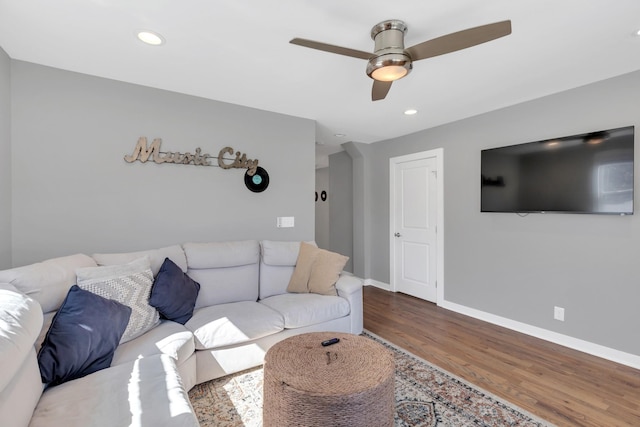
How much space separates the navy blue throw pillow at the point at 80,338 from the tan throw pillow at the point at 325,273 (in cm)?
162

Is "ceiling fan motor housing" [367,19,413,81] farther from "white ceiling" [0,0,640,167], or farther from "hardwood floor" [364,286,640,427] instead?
"hardwood floor" [364,286,640,427]

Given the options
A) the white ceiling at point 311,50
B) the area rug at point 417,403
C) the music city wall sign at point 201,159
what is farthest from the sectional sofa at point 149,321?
the white ceiling at point 311,50

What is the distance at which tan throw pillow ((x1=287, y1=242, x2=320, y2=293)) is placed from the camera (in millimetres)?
2982

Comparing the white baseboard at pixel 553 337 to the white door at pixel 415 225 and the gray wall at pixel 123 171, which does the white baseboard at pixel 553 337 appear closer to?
the white door at pixel 415 225

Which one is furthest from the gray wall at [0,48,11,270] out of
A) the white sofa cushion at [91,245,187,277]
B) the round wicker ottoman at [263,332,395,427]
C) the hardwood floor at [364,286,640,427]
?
the hardwood floor at [364,286,640,427]

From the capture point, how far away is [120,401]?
4.21 feet

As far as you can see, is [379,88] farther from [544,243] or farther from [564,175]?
[544,243]

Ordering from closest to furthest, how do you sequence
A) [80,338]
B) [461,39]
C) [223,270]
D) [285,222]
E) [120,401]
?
[120,401] < [80,338] < [461,39] < [223,270] < [285,222]

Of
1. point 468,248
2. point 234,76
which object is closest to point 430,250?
point 468,248

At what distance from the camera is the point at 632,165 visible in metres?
2.42

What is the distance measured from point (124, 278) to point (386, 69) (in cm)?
215

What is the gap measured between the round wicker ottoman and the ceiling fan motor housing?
5.47 feet

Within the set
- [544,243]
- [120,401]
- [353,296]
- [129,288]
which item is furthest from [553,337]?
[129,288]

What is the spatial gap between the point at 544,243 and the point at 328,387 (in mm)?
2819
